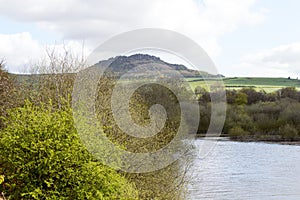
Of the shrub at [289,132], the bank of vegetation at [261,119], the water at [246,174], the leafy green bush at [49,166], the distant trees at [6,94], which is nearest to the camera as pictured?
the leafy green bush at [49,166]

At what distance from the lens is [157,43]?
1130cm

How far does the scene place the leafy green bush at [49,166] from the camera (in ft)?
26.7

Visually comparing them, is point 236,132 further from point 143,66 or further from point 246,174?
point 143,66

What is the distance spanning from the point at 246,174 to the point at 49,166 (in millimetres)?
19005

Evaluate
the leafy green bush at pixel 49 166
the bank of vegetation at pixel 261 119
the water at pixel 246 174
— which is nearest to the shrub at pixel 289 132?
the bank of vegetation at pixel 261 119

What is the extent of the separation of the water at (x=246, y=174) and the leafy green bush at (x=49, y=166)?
7724mm

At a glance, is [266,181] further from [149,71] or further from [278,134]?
[278,134]

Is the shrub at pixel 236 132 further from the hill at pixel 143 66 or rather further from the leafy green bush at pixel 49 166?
the leafy green bush at pixel 49 166

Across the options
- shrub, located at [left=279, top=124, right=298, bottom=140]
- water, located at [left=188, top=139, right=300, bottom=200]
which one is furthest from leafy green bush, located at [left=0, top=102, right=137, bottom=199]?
shrub, located at [left=279, top=124, right=298, bottom=140]

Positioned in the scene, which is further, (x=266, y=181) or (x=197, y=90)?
A: (x=266, y=181)

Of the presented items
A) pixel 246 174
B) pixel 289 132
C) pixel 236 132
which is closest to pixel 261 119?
pixel 289 132

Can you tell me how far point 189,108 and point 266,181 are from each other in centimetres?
811

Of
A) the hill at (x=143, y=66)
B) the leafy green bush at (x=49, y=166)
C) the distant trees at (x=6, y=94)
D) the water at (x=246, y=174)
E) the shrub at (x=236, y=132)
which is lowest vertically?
the water at (x=246, y=174)

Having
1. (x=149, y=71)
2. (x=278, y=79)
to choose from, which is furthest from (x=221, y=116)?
(x=278, y=79)
